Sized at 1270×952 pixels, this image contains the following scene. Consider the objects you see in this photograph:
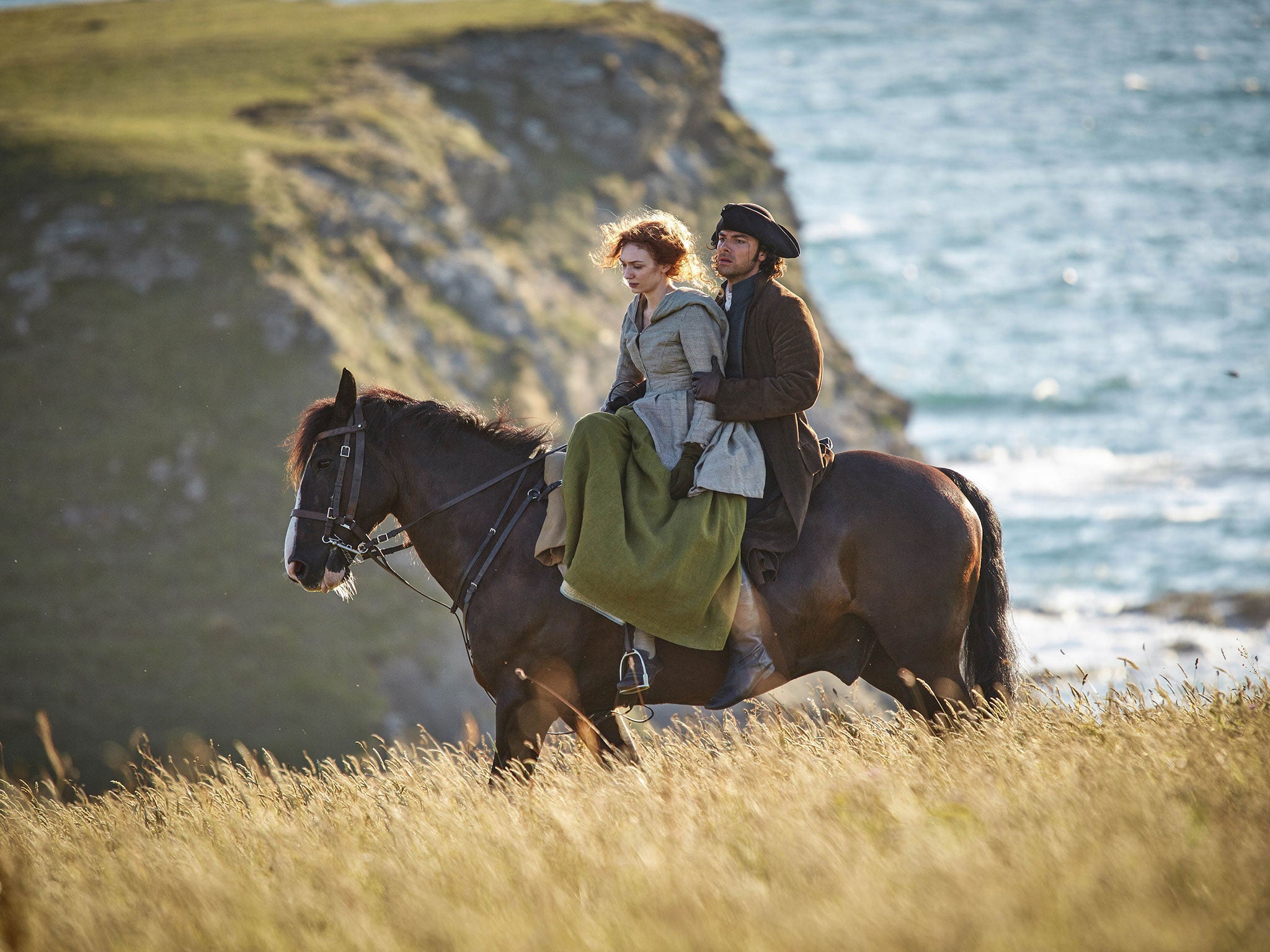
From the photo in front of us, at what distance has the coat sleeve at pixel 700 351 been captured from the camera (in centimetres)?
589

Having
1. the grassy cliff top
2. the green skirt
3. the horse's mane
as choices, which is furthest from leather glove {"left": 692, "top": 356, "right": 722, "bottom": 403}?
the grassy cliff top

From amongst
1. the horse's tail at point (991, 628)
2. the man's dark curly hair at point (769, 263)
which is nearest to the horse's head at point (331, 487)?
the man's dark curly hair at point (769, 263)

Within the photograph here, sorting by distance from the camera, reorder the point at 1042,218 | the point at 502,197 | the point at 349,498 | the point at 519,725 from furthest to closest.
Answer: the point at 1042,218, the point at 502,197, the point at 349,498, the point at 519,725

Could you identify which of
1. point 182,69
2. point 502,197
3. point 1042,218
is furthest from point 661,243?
point 1042,218

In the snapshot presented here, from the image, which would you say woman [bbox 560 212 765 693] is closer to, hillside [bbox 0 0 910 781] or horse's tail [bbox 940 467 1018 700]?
horse's tail [bbox 940 467 1018 700]

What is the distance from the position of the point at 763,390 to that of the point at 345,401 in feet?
8.24

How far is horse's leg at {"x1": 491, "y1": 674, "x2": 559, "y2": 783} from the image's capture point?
588 cm

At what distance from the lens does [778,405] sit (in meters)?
5.82

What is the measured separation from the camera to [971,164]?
89.4 m

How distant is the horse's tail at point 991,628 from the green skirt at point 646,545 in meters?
1.66

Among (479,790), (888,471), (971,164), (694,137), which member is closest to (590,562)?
(479,790)

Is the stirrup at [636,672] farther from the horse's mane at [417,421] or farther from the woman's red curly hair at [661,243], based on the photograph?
the woman's red curly hair at [661,243]

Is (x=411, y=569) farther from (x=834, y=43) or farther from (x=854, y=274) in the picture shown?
(x=834, y=43)

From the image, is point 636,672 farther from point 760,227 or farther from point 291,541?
point 760,227
